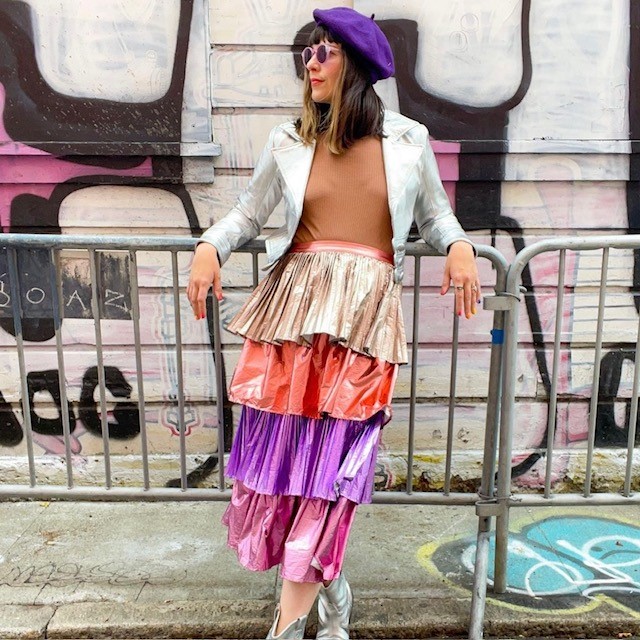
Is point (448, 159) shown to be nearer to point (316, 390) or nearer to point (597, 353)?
point (597, 353)

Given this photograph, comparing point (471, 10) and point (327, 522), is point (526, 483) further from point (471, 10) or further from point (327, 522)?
point (471, 10)

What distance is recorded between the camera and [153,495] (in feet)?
9.25

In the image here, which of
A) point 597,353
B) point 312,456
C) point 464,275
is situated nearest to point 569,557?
point 597,353

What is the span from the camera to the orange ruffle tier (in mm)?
2205

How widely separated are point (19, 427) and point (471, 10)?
343cm

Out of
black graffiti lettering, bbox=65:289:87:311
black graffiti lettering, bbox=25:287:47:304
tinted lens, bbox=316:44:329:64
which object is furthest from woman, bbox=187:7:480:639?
black graffiti lettering, bbox=25:287:47:304

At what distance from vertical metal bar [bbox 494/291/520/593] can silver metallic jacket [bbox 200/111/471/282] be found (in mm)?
470

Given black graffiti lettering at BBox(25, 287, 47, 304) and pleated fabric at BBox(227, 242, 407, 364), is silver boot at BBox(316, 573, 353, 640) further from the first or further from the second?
black graffiti lettering at BBox(25, 287, 47, 304)

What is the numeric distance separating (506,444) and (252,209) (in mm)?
1361

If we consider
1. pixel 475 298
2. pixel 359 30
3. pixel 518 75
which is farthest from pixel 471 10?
pixel 475 298

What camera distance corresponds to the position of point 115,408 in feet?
12.6

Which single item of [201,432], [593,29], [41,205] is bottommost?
[201,432]

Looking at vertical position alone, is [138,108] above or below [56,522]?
above

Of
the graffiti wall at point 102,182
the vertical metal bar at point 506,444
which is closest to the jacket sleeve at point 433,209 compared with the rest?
the vertical metal bar at point 506,444
